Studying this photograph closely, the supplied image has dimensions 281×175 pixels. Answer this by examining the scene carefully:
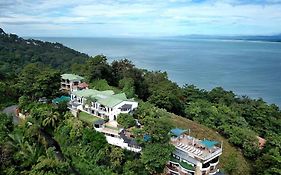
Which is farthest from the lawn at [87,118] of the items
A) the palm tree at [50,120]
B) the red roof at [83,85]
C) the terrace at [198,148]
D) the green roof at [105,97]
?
the red roof at [83,85]

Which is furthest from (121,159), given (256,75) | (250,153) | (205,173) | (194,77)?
(256,75)

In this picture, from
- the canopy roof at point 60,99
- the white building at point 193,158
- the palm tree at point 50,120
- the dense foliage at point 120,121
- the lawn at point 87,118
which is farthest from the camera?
the canopy roof at point 60,99

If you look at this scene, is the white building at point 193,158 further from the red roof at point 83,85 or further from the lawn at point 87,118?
the red roof at point 83,85

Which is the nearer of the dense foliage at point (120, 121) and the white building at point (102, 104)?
the dense foliage at point (120, 121)

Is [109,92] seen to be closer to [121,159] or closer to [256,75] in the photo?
[121,159]

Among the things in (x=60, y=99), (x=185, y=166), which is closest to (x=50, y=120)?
(x=60, y=99)

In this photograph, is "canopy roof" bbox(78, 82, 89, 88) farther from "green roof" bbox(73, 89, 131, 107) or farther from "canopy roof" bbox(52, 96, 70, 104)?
"green roof" bbox(73, 89, 131, 107)

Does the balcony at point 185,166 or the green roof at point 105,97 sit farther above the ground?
the green roof at point 105,97
